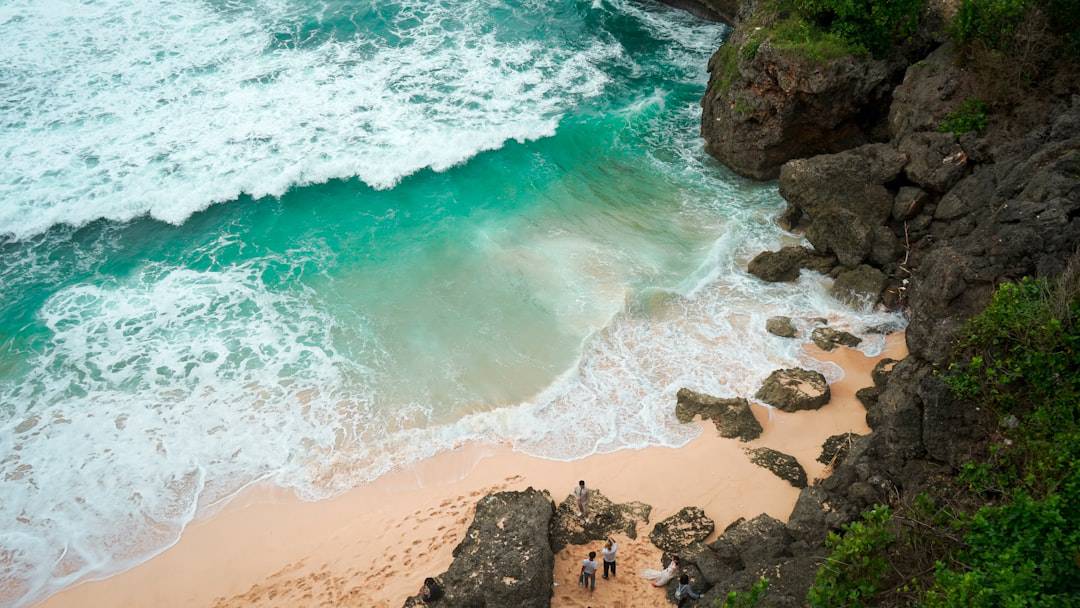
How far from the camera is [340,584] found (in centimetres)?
1323

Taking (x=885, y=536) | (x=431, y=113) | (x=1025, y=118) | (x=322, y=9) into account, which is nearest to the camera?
(x=885, y=536)

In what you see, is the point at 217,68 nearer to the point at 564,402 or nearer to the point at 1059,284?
the point at 564,402

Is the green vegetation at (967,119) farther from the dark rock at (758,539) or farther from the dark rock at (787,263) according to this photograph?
the dark rock at (758,539)

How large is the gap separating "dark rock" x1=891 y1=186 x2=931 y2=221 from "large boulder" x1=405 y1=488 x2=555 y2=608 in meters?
12.2

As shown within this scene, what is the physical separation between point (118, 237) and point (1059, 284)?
908 inches

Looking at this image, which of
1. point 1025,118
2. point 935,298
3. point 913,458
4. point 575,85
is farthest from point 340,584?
point 575,85

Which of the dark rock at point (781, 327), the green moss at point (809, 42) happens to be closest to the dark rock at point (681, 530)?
the dark rock at point (781, 327)

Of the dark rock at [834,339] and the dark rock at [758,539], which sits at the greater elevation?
the dark rock at [834,339]

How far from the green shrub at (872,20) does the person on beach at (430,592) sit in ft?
62.1

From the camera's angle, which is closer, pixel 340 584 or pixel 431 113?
pixel 340 584

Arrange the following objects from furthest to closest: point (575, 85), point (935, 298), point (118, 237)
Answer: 1. point (575, 85)
2. point (118, 237)
3. point (935, 298)

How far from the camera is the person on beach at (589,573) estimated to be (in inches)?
493

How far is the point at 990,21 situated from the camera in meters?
18.2

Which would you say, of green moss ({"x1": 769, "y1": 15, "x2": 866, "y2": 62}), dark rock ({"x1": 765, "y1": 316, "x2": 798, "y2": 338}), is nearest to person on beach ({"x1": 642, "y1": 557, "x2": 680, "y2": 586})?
dark rock ({"x1": 765, "y1": 316, "x2": 798, "y2": 338})
